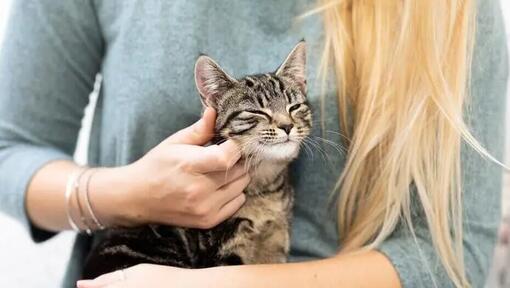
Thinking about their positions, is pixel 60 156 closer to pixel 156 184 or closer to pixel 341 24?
pixel 156 184

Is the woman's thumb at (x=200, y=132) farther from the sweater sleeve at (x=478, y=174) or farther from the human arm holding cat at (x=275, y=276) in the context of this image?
the sweater sleeve at (x=478, y=174)

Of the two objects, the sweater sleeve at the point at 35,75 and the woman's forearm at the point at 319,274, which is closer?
the woman's forearm at the point at 319,274

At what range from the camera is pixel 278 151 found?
78cm

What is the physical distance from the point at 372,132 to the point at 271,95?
157 millimetres

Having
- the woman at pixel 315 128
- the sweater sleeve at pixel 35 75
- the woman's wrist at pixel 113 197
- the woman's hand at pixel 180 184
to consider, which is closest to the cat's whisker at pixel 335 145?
the woman at pixel 315 128

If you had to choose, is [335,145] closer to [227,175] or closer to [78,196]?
[227,175]

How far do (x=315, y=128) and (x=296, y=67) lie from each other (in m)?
0.10

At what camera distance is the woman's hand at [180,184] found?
739mm

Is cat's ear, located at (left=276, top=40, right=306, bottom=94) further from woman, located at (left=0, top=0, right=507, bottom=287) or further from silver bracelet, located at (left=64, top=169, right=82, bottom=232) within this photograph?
silver bracelet, located at (left=64, top=169, right=82, bottom=232)

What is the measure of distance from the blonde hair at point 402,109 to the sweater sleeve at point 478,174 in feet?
0.06

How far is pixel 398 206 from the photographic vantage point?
2.65 feet

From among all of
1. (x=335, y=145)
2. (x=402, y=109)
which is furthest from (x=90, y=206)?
(x=402, y=109)

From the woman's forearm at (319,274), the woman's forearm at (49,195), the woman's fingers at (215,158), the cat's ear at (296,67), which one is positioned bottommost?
the woman's forearm at (49,195)

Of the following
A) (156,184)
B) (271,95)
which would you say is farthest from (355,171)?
(156,184)
